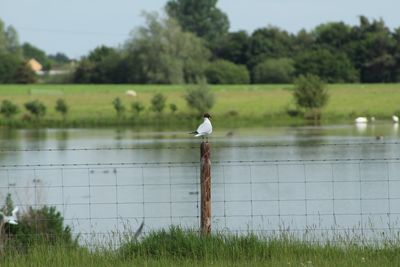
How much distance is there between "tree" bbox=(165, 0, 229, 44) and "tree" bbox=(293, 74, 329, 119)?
299 feet

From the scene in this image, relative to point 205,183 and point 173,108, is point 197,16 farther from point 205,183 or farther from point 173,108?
point 205,183

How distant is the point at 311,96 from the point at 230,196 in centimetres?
5491

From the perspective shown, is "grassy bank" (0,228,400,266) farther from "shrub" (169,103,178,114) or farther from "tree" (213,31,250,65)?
"tree" (213,31,250,65)

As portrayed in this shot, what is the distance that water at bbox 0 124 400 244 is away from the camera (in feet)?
64.7

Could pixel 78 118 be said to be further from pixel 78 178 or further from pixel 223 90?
pixel 78 178

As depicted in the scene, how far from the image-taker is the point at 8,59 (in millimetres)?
131625

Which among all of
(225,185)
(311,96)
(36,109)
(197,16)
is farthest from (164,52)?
(225,185)

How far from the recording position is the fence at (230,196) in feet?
67.9

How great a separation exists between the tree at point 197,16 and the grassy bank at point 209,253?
16321 centimetres

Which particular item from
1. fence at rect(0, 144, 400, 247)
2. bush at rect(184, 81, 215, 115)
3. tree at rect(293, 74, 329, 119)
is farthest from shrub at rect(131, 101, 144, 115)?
fence at rect(0, 144, 400, 247)

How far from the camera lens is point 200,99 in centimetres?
8519

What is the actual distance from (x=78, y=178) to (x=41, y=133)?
3830cm

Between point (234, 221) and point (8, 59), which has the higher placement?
point (8, 59)

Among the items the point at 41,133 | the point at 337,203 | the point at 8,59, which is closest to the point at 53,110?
the point at 41,133
